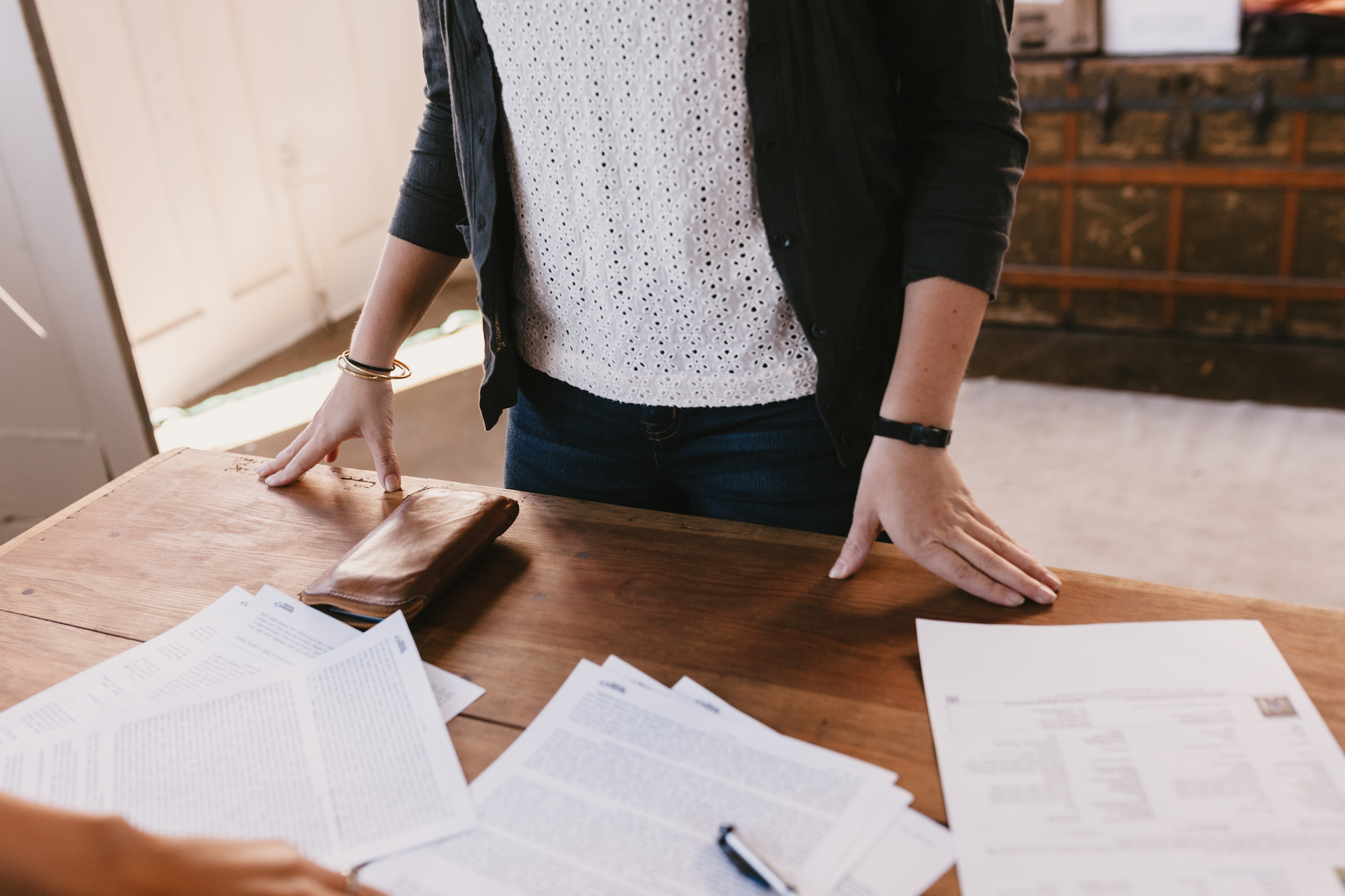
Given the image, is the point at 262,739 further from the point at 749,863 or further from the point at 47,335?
the point at 47,335

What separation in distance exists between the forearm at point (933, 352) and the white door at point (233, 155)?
2603 millimetres

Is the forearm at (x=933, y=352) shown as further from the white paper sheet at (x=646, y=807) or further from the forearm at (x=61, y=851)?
the forearm at (x=61, y=851)

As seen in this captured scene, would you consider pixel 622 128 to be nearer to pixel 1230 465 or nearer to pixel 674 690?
pixel 674 690

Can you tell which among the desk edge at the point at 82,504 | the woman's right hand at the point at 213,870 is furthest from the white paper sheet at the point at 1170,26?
the woman's right hand at the point at 213,870

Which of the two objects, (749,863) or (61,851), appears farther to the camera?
(749,863)

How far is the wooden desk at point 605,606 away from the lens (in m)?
0.70

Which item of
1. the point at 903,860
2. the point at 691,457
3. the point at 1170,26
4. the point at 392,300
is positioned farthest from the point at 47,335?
the point at 1170,26

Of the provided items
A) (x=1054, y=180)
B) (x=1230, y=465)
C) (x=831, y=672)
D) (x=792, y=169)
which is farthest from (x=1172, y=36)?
(x=831, y=672)

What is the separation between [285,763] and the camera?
67 cm

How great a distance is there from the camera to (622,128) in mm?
810

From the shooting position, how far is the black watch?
2.58ft

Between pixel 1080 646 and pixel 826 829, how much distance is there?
0.26 metres

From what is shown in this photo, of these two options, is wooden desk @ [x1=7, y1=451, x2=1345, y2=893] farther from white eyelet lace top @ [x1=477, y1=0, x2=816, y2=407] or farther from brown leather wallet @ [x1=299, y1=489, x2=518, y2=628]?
white eyelet lace top @ [x1=477, y1=0, x2=816, y2=407]

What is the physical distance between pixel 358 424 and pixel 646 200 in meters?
0.39
